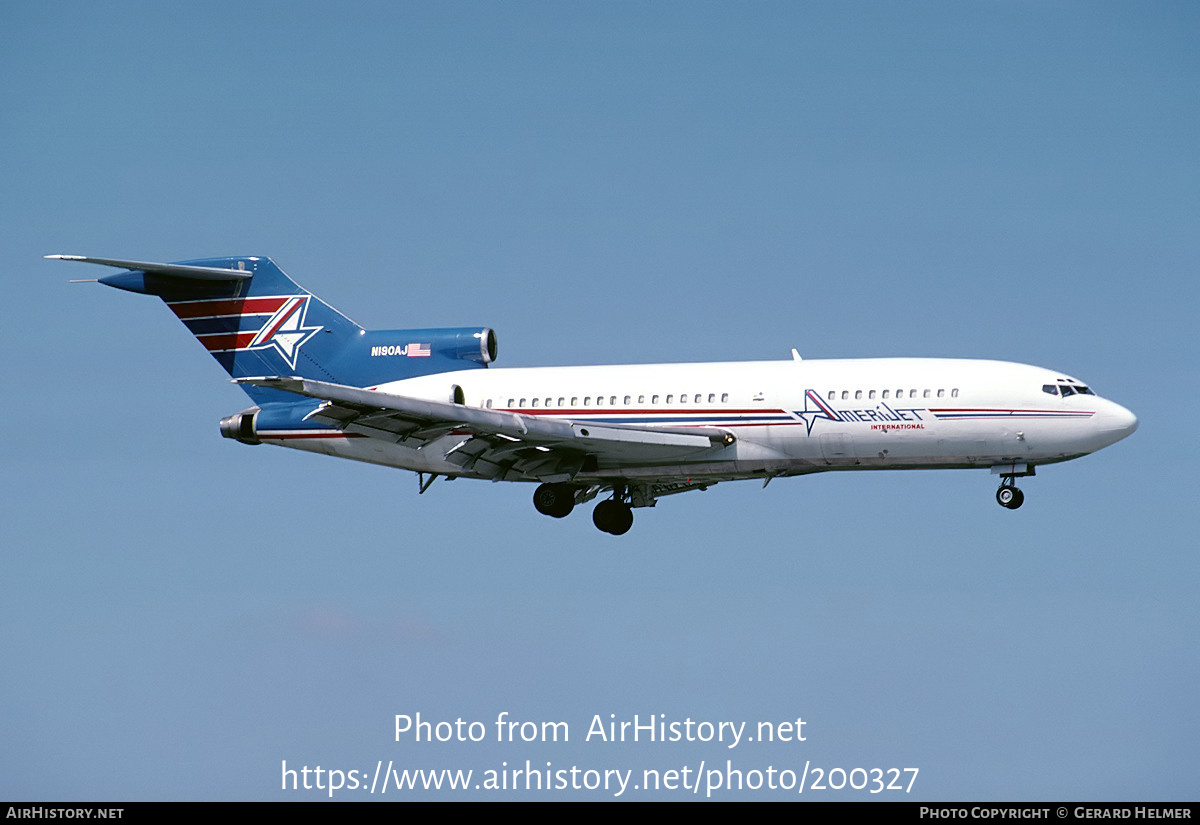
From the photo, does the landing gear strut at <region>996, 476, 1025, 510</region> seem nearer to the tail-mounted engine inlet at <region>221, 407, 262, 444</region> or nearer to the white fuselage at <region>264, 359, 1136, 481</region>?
the white fuselage at <region>264, 359, 1136, 481</region>

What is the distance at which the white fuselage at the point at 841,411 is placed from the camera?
37.3m

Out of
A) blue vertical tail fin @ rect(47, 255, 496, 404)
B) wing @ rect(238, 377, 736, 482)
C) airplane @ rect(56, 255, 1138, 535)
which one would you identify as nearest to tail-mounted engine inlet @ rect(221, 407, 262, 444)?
airplane @ rect(56, 255, 1138, 535)

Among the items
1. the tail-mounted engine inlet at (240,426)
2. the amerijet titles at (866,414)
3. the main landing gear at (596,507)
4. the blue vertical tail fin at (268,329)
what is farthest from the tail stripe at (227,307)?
the amerijet titles at (866,414)

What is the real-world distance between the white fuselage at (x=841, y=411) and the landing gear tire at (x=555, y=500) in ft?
4.23

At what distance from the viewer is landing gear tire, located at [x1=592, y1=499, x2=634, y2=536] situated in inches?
1687

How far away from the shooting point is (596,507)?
43188 millimetres

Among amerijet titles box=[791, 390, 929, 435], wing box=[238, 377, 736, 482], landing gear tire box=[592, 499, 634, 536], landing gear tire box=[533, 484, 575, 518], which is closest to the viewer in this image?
amerijet titles box=[791, 390, 929, 435]

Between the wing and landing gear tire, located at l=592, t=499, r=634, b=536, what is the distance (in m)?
2.38

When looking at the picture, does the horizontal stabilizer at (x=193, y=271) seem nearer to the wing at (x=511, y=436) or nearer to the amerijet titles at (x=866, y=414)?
the wing at (x=511, y=436)

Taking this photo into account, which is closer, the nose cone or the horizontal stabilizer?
the nose cone

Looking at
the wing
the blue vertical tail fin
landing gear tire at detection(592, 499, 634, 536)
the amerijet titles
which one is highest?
the blue vertical tail fin

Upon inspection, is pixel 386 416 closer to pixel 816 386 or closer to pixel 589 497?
pixel 589 497

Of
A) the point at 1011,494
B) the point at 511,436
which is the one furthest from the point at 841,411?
the point at 511,436
